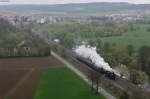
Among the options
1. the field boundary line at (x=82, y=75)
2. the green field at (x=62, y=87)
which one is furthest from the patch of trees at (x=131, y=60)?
the green field at (x=62, y=87)

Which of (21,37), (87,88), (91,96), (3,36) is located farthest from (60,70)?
(3,36)

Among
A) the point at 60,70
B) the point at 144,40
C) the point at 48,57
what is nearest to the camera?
the point at 60,70

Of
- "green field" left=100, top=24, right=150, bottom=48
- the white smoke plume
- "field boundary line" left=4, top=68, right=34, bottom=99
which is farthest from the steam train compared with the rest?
"green field" left=100, top=24, right=150, bottom=48

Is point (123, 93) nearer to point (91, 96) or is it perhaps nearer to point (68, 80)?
point (91, 96)

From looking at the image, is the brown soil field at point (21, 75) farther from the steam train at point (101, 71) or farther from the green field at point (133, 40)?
the green field at point (133, 40)

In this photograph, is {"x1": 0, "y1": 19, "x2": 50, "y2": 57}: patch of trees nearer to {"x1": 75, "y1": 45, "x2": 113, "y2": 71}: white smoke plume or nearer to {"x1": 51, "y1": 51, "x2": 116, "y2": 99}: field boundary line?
{"x1": 51, "y1": 51, "x2": 116, "y2": 99}: field boundary line
